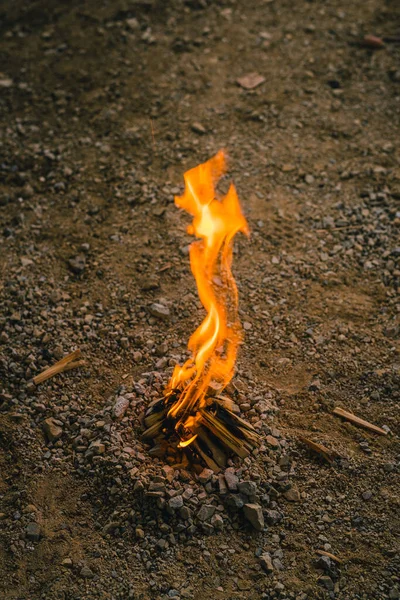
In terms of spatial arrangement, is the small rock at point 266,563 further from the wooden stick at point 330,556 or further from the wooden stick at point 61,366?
the wooden stick at point 61,366

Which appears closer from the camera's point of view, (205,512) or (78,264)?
(205,512)

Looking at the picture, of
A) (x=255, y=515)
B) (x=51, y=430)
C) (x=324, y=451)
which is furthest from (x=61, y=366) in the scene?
(x=324, y=451)

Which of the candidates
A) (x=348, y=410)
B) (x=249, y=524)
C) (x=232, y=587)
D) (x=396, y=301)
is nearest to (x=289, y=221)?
(x=396, y=301)

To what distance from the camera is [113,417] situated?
12.6ft

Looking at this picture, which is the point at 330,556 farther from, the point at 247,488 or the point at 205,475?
the point at 205,475

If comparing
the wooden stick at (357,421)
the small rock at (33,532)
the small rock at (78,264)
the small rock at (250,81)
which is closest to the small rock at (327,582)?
the wooden stick at (357,421)

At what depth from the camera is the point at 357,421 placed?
13.2 feet

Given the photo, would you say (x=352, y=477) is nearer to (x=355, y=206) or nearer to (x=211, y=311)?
(x=211, y=311)

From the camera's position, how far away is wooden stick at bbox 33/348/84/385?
419 centimetres

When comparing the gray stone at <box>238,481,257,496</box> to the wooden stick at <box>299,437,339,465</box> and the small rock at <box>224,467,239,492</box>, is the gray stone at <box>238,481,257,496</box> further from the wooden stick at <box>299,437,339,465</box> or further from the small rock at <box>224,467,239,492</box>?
the wooden stick at <box>299,437,339,465</box>

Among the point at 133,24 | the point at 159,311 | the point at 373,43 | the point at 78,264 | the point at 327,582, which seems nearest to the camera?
the point at 327,582

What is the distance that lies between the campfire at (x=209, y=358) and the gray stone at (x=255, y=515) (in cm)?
29

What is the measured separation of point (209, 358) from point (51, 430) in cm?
109

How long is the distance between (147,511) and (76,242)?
7.88 feet
